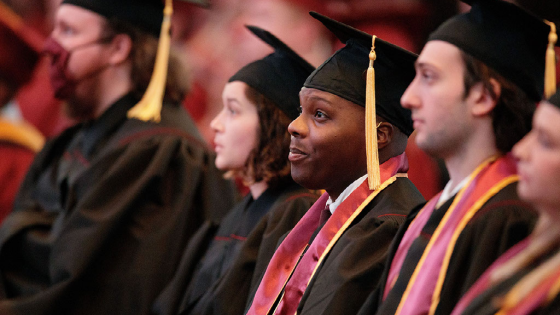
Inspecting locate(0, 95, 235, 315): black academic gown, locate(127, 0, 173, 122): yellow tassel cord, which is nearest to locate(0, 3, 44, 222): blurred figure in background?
locate(0, 95, 235, 315): black academic gown

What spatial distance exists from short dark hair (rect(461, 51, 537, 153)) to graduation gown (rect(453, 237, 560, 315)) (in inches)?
10.1

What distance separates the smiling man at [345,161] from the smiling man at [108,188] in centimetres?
127

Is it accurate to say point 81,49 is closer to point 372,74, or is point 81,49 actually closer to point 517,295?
point 372,74

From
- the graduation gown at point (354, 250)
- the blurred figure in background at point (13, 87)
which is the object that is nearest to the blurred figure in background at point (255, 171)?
the graduation gown at point (354, 250)

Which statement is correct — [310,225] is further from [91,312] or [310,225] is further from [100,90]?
[100,90]

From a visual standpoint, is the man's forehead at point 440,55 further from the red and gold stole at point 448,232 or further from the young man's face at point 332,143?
the young man's face at point 332,143

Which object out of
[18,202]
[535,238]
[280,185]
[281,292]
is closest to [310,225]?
[281,292]

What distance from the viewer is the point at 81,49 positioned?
3865 millimetres

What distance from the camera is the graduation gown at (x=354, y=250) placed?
1.88m

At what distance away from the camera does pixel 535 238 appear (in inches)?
53.1

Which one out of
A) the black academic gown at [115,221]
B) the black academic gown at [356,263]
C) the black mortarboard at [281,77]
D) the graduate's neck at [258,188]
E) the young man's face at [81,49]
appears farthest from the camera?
the young man's face at [81,49]

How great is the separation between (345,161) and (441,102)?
20.8 inches

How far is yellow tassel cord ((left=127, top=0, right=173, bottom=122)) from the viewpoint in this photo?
12.1 feet

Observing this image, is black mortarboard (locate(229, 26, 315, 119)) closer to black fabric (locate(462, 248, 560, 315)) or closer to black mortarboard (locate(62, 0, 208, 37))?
black mortarboard (locate(62, 0, 208, 37))
